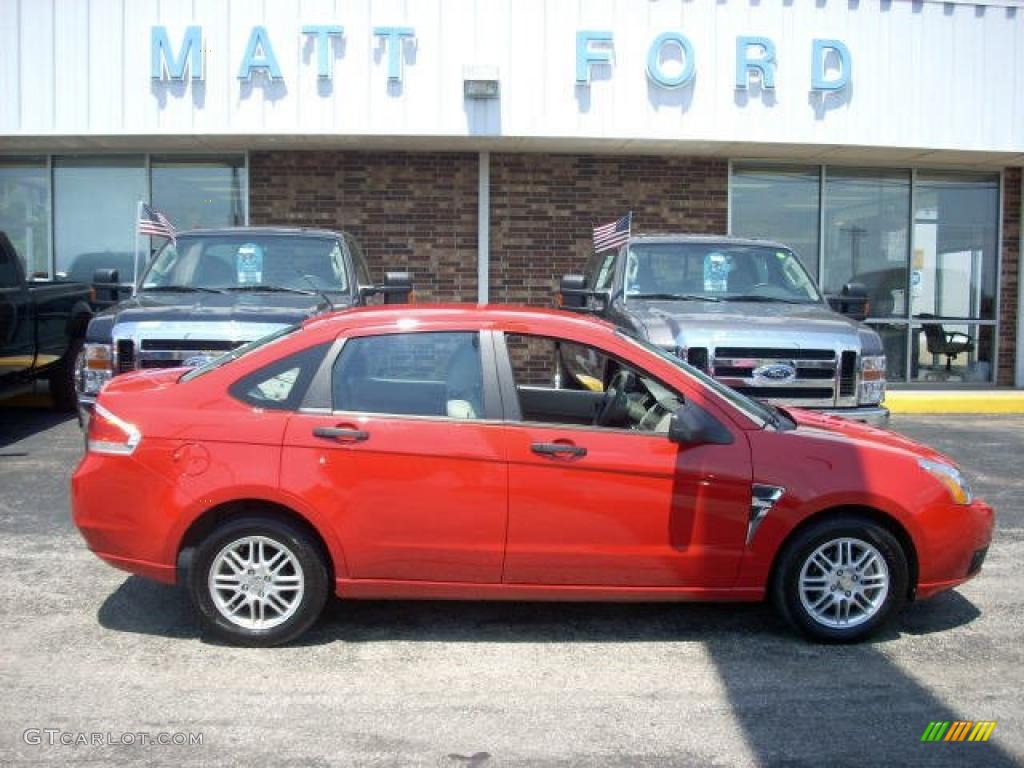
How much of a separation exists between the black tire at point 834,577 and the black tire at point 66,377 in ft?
30.3

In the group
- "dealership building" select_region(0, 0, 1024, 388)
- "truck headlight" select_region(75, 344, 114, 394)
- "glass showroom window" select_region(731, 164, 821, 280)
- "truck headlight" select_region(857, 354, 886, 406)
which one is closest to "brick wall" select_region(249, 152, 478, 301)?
"dealership building" select_region(0, 0, 1024, 388)

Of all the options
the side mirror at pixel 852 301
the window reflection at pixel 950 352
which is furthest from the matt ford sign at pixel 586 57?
the side mirror at pixel 852 301

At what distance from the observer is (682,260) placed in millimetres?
9031

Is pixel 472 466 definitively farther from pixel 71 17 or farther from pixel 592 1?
pixel 71 17

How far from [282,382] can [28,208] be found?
1098 cm

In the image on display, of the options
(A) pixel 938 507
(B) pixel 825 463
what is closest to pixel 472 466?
(B) pixel 825 463

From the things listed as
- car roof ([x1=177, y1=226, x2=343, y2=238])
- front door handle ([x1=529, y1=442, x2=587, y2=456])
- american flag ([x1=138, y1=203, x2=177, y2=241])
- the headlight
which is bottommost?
the headlight

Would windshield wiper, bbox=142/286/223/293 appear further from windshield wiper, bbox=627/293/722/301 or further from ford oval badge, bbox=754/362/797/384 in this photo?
ford oval badge, bbox=754/362/797/384

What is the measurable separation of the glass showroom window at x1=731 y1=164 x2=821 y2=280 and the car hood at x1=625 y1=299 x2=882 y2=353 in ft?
20.7

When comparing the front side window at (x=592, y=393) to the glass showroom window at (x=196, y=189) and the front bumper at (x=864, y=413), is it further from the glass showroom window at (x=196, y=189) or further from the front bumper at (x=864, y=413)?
the glass showroom window at (x=196, y=189)

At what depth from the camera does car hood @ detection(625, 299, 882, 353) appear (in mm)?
7367

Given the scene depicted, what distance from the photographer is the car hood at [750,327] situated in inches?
290

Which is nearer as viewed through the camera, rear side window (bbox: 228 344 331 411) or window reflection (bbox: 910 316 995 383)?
rear side window (bbox: 228 344 331 411)

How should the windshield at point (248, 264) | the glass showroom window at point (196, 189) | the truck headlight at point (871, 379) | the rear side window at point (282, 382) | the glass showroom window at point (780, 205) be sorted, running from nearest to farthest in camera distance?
the rear side window at point (282, 382), the truck headlight at point (871, 379), the windshield at point (248, 264), the glass showroom window at point (196, 189), the glass showroom window at point (780, 205)
